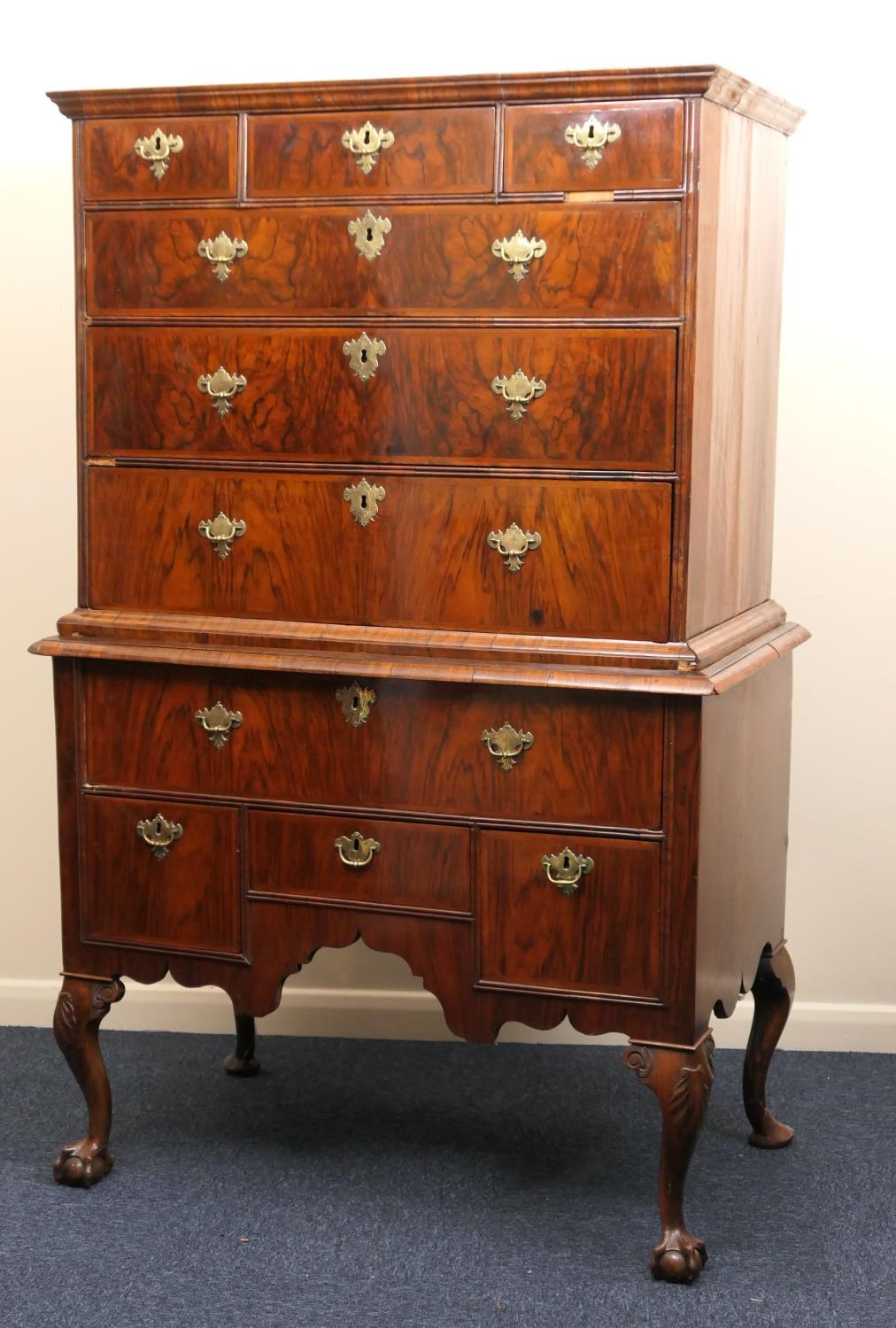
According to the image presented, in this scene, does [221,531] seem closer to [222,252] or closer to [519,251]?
[222,252]

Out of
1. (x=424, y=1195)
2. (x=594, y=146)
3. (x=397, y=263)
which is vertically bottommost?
(x=424, y=1195)

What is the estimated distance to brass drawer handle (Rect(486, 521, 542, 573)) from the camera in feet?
8.71

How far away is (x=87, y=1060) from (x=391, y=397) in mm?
1285

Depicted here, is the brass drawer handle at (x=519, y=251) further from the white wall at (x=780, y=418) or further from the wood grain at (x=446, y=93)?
the white wall at (x=780, y=418)

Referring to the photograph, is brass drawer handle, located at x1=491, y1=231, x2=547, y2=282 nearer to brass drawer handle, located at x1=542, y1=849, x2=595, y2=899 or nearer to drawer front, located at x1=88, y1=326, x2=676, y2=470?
drawer front, located at x1=88, y1=326, x2=676, y2=470

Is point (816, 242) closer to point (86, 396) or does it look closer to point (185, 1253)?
point (86, 396)

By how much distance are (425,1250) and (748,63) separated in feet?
7.49

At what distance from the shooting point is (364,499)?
273 cm

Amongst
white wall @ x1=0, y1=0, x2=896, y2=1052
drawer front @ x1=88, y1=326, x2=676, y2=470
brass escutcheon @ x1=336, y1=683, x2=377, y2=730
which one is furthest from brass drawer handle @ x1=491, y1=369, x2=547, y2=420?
white wall @ x1=0, y1=0, x2=896, y2=1052

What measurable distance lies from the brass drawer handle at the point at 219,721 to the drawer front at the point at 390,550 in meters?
0.16

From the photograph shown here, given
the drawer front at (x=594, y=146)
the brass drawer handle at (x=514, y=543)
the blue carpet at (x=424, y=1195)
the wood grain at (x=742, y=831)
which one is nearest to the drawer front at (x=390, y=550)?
the brass drawer handle at (x=514, y=543)

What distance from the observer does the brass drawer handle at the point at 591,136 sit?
2.52 meters

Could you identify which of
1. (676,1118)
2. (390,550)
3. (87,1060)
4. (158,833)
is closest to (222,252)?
(390,550)

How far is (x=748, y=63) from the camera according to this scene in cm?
335
